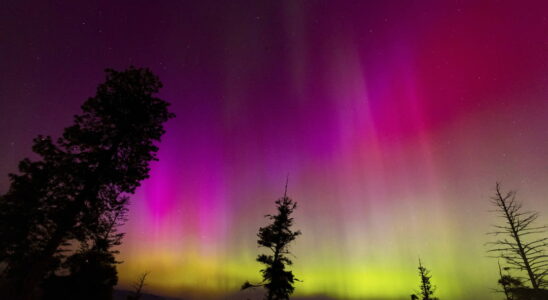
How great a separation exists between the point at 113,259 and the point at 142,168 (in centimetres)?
1943

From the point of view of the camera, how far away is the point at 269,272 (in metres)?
22.9

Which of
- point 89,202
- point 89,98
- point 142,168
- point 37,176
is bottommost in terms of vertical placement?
point 89,202

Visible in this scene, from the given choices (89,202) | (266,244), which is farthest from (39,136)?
(266,244)

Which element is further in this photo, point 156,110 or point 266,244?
point 266,244

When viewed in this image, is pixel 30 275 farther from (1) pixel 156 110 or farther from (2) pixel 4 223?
(1) pixel 156 110

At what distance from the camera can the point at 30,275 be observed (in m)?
12.3

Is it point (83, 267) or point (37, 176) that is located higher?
point (37, 176)

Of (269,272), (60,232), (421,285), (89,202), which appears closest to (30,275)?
(60,232)

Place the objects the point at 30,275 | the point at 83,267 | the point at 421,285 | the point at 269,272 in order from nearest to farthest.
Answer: the point at 30,275 < the point at 269,272 < the point at 83,267 < the point at 421,285

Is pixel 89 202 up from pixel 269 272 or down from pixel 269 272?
up

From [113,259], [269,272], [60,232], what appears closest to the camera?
[60,232]

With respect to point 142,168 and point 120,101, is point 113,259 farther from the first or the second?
point 120,101

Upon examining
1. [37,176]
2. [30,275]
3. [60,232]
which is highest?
[37,176]

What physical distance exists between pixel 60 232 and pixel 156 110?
741cm
